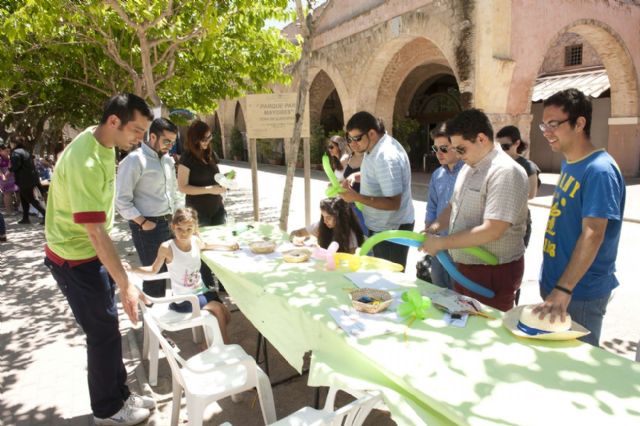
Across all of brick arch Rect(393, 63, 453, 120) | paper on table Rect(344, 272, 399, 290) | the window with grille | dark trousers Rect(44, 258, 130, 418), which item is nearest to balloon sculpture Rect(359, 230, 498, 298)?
paper on table Rect(344, 272, 399, 290)

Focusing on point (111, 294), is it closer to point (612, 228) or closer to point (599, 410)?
point (599, 410)

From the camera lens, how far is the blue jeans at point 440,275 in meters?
3.29

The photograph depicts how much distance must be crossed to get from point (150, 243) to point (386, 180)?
7.32 ft

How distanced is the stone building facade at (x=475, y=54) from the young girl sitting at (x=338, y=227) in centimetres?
736

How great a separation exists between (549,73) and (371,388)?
19.3 m

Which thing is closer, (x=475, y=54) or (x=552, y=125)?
(x=552, y=125)

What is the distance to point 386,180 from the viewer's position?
339 centimetres

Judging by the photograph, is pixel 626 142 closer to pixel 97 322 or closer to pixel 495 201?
pixel 495 201

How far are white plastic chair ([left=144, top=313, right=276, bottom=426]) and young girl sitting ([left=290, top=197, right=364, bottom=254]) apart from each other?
148 centimetres

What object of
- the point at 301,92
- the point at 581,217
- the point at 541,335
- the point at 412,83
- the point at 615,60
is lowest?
the point at 541,335

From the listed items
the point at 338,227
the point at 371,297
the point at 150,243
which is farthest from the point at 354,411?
the point at 150,243

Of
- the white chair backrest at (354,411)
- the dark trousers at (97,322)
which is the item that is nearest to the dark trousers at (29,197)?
the dark trousers at (97,322)

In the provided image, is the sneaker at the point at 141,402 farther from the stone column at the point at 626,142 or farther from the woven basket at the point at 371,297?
the stone column at the point at 626,142

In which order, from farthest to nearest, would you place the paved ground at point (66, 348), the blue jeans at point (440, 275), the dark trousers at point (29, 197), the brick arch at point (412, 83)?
1. the brick arch at point (412, 83)
2. the dark trousers at point (29, 197)
3. the blue jeans at point (440, 275)
4. the paved ground at point (66, 348)
